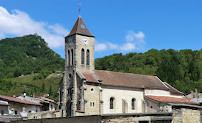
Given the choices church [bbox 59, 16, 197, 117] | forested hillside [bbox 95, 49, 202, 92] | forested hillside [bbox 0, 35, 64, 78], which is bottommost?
church [bbox 59, 16, 197, 117]

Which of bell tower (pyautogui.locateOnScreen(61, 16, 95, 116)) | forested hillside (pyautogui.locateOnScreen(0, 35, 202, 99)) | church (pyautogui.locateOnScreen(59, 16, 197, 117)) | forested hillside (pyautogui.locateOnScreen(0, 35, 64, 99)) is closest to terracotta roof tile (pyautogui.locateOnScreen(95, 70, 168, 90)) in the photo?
church (pyautogui.locateOnScreen(59, 16, 197, 117))

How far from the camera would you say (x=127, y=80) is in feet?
144

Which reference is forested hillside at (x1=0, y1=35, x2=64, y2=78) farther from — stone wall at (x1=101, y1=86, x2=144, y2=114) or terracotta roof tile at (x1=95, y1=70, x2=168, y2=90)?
stone wall at (x1=101, y1=86, x2=144, y2=114)

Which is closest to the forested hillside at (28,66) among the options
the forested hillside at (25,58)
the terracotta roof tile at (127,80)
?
the forested hillside at (25,58)

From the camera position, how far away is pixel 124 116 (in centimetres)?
1562

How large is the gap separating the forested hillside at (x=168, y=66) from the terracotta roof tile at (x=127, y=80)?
1966 centimetres

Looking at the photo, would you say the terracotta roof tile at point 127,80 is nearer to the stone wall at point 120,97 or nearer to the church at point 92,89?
the church at point 92,89

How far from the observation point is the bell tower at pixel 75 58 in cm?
4017

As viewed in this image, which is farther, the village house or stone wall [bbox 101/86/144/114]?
stone wall [bbox 101/86/144/114]

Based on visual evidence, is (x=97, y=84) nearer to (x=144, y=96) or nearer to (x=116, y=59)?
(x=144, y=96)

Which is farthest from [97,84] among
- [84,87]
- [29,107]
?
[29,107]

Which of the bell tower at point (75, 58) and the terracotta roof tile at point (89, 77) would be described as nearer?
the terracotta roof tile at point (89, 77)

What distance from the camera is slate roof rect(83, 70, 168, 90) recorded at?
4062cm

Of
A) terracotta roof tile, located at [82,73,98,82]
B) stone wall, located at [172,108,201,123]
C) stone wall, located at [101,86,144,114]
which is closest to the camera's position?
stone wall, located at [172,108,201,123]
